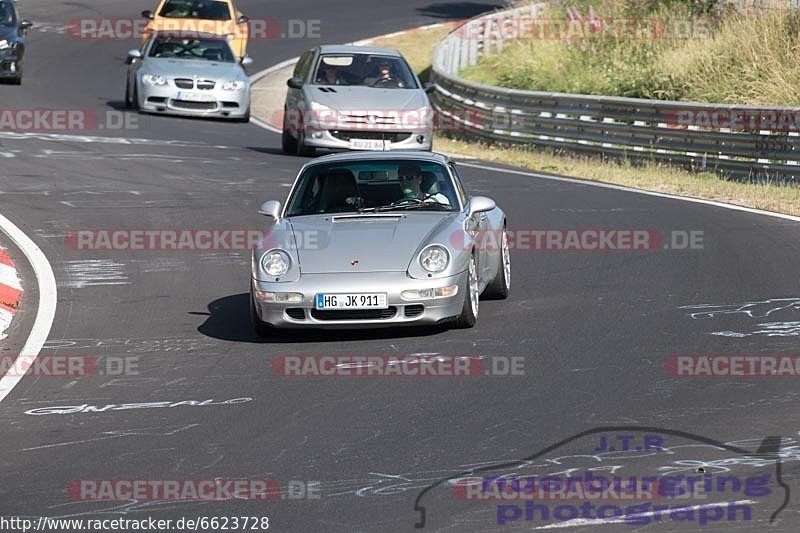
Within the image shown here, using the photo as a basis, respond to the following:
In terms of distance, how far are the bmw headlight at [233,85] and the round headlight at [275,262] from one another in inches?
656

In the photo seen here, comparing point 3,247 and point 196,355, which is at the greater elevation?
point 196,355

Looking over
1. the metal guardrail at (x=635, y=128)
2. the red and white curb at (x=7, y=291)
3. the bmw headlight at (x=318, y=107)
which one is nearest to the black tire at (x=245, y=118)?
the metal guardrail at (x=635, y=128)

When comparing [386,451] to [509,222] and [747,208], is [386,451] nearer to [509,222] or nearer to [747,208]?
[509,222]

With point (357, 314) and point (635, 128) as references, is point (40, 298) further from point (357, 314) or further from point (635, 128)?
point (635, 128)

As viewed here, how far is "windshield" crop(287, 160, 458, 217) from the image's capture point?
11406mm

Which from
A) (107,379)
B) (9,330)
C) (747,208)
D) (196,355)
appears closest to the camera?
(107,379)

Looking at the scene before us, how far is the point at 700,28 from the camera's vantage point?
29484 millimetres

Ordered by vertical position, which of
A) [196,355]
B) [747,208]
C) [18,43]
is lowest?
[18,43]

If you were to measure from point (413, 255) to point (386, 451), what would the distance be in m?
3.31

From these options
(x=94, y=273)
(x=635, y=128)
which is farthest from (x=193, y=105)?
(x=94, y=273)

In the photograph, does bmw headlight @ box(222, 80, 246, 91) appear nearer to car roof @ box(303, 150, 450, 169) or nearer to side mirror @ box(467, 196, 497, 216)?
car roof @ box(303, 150, 450, 169)

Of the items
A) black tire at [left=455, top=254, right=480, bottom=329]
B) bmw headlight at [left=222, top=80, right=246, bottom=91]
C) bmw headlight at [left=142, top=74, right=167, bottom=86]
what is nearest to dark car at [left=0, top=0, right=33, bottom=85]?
bmw headlight at [left=142, top=74, right=167, bottom=86]

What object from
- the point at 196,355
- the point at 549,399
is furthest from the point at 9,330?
the point at 549,399

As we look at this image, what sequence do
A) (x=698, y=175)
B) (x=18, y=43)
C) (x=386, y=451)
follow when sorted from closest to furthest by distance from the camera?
1. (x=386, y=451)
2. (x=698, y=175)
3. (x=18, y=43)
